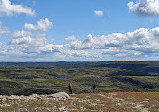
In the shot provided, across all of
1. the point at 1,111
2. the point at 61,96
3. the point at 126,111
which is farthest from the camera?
the point at 61,96

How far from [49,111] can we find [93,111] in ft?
21.5

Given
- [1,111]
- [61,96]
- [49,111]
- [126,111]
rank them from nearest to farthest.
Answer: [1,111]
[49,111]
[126,111]
[61,96]

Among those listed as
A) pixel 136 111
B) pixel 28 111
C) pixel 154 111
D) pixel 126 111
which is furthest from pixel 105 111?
pixel 28 111

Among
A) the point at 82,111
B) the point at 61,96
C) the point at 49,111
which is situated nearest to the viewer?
the point at 49,111

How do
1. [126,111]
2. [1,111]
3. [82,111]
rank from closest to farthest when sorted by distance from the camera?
[1,111] < [82,111] < [126,111]

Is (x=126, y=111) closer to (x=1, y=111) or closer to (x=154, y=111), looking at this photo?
(x=154, y=111)

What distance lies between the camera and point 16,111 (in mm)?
22172

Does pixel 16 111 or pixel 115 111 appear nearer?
pixel 16 111

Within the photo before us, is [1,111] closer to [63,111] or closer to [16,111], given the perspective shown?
[16,111]

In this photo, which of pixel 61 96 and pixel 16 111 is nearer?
pixel 16 111

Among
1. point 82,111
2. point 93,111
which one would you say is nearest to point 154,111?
point 93,111

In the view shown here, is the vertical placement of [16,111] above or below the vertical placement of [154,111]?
above

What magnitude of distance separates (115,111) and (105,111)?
1.68 meters

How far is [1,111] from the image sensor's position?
71.5 feet
